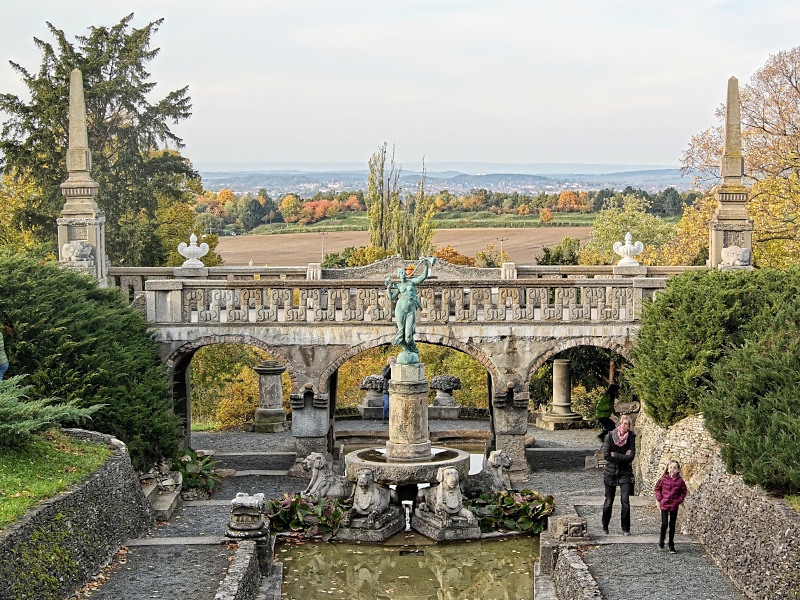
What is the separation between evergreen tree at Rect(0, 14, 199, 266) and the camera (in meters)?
44.2

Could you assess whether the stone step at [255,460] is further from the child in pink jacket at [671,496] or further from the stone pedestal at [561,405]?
the child in pink jacket at [671,496]

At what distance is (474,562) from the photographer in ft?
66.0

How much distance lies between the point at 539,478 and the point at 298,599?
8.70 m

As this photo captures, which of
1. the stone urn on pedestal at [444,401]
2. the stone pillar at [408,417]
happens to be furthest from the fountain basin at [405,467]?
the stone urn on pedestal at [444,401]

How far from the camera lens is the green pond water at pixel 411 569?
18766 millimetres

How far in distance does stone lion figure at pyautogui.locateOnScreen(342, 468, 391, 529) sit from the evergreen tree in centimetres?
2424

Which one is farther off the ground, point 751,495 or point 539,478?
point 751,495

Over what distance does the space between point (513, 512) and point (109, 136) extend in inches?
1210

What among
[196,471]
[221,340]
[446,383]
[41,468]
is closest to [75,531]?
[41,468]

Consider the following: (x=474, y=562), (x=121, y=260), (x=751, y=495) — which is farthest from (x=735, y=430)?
(x=121, y=260)

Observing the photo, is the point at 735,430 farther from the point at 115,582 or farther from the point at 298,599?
the point at 115,582

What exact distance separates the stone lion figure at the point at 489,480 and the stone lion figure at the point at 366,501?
1.88 meters

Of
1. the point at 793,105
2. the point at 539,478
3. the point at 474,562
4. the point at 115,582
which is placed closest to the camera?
the point at 115,582

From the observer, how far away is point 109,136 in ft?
160
